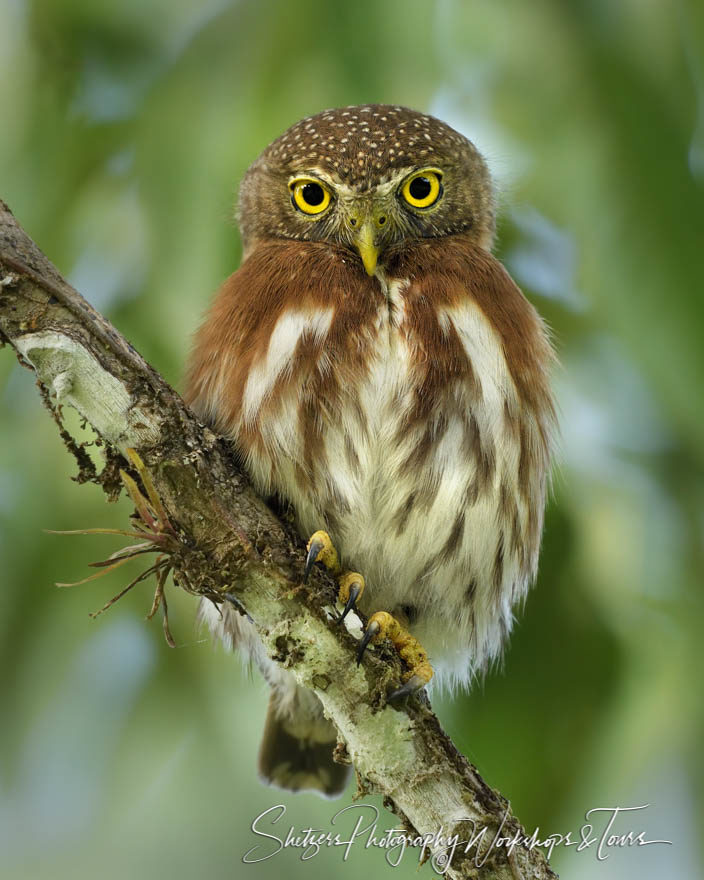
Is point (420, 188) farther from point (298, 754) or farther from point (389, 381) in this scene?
point (298, 754)

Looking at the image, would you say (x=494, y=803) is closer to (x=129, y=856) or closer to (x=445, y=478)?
(x=445, y=478)

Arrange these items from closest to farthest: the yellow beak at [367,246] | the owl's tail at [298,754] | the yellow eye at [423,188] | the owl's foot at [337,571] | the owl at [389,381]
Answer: the owl's foot at [337,571], the owl at [389,381], the yellow beak at [367,246], the yellow eye at [423,188], the owl's tail at [298,754]

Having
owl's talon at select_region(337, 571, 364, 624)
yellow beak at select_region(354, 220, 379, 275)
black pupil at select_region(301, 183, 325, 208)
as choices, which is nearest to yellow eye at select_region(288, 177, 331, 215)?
black pupil at select_region(301, 183, 325, 208)

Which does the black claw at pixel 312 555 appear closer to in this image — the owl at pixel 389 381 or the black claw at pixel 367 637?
the owl at pixel 389 381

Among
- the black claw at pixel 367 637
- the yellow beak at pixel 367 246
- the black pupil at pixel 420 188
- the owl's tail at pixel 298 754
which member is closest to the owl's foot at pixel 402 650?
the black claw at pixel 367 637

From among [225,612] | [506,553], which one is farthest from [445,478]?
[225,612]

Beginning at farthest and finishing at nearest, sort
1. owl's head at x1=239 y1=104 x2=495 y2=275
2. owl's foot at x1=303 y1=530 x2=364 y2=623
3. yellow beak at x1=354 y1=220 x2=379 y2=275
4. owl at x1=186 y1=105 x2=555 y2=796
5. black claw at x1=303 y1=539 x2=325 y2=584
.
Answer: owl's head at x1=239 y1=104 x2=495 y2=275 < yellow beak at x1=354 y1=220 x2=379 y2=275 < owl at x1=186 y1=105 x2=555 y2=796 < owl's foot at x1=303 y1=530 x2=364 y2=623 < black claw at x1=303 y1=539 x2=325 y2=584

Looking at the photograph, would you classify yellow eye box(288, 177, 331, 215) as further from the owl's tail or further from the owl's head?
the owl's tail
